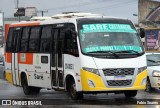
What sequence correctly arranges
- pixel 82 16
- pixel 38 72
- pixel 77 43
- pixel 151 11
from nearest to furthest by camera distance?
pixel 77 43 → pixel 82 16 → pixel 38 72 → pixel 151 11

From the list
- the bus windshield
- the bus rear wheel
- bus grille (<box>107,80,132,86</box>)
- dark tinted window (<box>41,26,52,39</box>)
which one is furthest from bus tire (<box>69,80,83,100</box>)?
the bus rear wheel

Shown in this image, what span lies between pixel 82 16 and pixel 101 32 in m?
1.50

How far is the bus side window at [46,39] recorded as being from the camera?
18578 mm

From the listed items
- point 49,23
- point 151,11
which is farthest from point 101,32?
point 151,11

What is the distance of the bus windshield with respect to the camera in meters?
16.3

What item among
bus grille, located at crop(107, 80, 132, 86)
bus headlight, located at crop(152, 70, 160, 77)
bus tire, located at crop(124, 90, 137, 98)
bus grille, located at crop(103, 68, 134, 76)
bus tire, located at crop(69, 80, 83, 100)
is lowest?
bus headlight, located at crop(152, 70, 160, 77)

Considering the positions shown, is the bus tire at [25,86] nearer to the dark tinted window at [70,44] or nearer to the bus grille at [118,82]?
the dark tinted window at [70,44]

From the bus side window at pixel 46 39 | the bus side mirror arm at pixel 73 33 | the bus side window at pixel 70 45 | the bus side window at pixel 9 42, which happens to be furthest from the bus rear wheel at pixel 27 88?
the bus side mirror arm at pixel 73 33

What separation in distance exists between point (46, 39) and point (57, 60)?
127 centimetres

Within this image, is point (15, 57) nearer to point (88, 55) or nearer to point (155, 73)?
point (155, 73)

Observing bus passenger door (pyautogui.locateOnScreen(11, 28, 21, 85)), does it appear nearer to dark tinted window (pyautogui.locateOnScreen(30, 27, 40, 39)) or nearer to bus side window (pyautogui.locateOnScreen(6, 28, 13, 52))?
bus side window (pyautogui.locateOnScreen(6, 28, 13, 52))

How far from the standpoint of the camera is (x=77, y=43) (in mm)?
16375

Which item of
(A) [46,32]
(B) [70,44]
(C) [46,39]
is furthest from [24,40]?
(B) [70,44]

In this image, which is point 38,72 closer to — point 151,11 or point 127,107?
point 127,107
